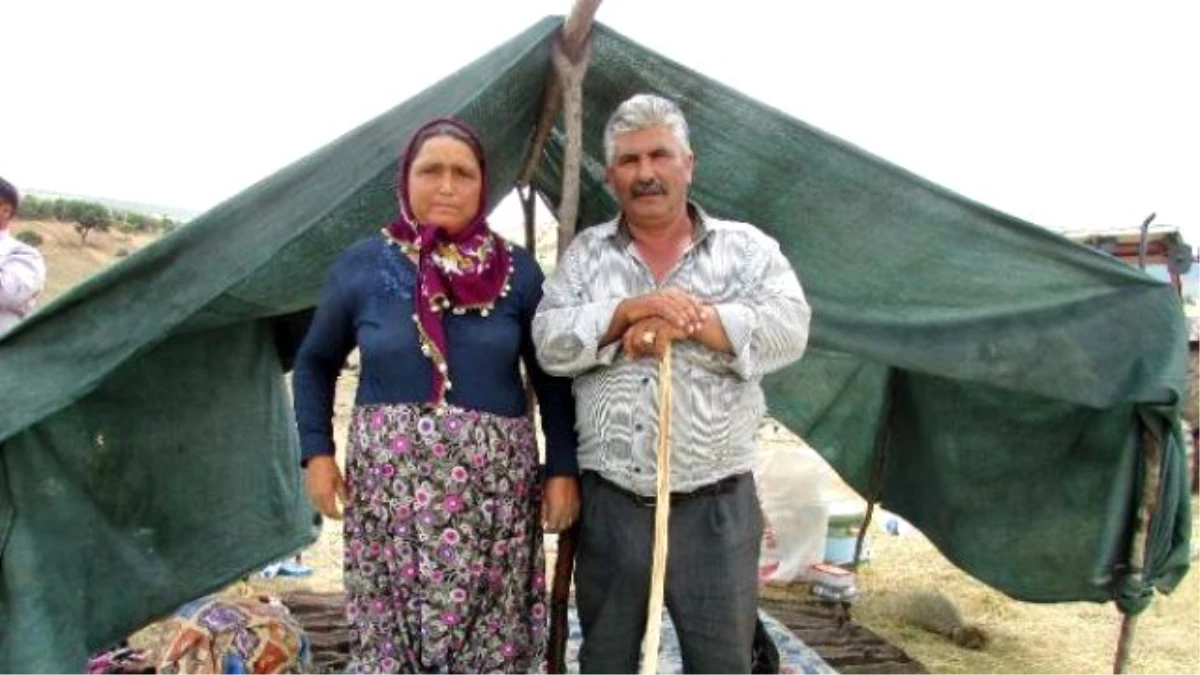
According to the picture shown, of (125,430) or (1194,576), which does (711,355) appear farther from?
(1194,576)

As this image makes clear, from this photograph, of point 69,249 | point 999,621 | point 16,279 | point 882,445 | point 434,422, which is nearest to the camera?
point 434,422

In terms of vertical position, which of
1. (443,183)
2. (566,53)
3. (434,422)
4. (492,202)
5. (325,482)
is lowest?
(325,482)

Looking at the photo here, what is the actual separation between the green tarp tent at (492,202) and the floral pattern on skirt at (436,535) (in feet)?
2.35

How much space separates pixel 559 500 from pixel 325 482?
0.55 m

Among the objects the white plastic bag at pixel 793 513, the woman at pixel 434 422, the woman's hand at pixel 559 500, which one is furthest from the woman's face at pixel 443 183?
the white plastic bag at pixel 793 513

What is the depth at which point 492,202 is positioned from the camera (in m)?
3.64

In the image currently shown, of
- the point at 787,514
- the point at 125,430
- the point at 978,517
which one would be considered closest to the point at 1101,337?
the point at 978,517

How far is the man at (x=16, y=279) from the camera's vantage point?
383 centimetres

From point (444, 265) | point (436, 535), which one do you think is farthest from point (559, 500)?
point (444, 265)

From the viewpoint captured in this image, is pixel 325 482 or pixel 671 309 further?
pixel 325 482

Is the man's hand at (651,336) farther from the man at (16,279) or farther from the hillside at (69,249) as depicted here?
the hillside at (69,249)

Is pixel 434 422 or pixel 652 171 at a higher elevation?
pixel 652 171

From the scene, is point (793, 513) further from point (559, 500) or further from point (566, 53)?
point (566, 53)

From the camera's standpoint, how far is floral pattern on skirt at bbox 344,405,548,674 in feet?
7.65
